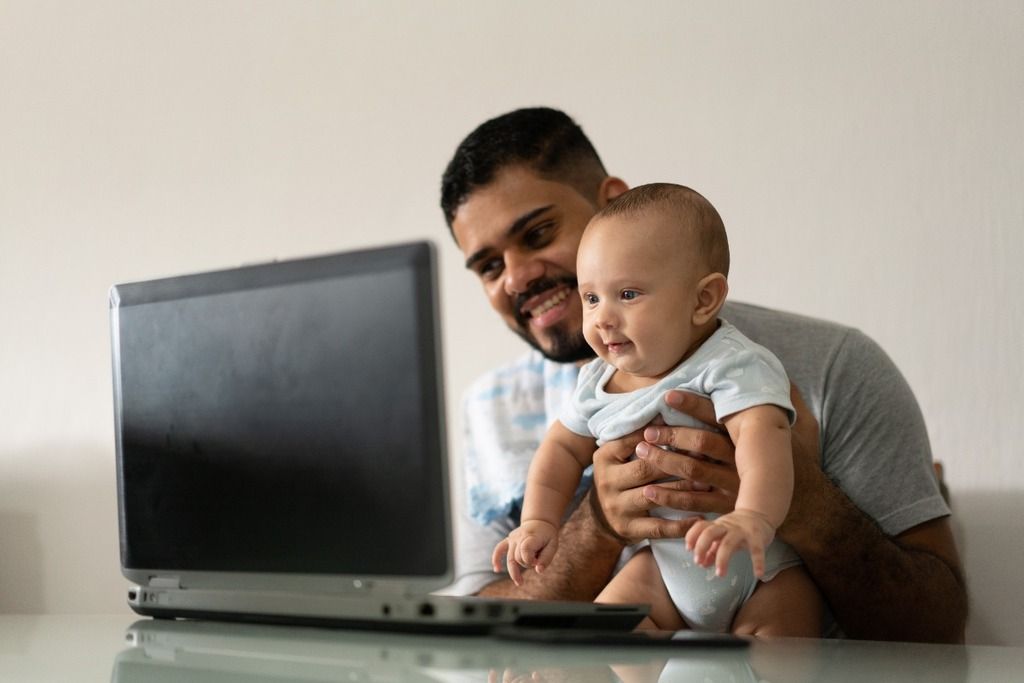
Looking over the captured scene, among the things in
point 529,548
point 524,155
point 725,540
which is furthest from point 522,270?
point 725,540

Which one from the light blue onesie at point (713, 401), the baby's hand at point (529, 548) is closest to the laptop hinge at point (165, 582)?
the baby's hand at point (529, 548)

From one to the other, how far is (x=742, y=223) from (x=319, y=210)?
3.88 feet

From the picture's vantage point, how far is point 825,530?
137cm

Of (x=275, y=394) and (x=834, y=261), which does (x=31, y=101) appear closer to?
(x=834, y=261)

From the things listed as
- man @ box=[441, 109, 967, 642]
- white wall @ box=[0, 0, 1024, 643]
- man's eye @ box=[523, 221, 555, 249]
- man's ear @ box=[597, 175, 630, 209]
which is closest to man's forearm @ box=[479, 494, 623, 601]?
man @ box=[441, 109, 967, 642]

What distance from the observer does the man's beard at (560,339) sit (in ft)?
6.09

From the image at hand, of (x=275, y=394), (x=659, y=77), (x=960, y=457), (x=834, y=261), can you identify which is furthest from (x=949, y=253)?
(x=275, y=394)

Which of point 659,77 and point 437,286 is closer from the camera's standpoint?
point 437,286

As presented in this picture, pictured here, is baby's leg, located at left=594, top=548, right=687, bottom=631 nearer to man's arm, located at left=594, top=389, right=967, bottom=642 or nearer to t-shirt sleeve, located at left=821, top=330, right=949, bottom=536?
man's arm, located at left=594, top=389, right=967, bottom=642

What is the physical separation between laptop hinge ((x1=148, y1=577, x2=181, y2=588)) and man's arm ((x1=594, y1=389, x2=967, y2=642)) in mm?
480

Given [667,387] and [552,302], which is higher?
[552,302]

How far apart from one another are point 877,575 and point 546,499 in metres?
0.47

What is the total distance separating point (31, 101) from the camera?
3422 millimetres

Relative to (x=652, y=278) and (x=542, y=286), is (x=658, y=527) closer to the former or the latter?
(x=652, y=278)
